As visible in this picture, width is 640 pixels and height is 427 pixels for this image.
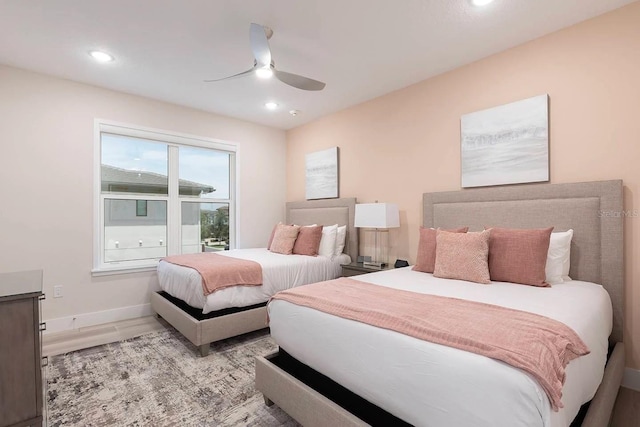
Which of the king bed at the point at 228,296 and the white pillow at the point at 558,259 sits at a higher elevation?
the white pillow at the point at 558,259

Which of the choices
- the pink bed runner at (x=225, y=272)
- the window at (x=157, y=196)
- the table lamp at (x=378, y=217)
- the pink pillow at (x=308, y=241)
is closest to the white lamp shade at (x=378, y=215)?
the table lamp at (x=378, y=217)

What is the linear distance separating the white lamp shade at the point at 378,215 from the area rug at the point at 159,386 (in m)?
1.66

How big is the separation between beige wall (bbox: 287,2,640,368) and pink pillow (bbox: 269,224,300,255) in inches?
39.8

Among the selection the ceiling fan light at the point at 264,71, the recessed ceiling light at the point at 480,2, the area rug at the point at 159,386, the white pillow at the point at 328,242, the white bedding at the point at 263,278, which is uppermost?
the recessed ceiling light at the point at 480,2

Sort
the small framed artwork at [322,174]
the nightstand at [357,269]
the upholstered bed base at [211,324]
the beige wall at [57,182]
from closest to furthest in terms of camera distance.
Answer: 1. the upholstered bed base at [211,324]
2. the beige wall at [57,182]
3. the nightstand at [357,269]
4. the small framed artwork at [322,174]

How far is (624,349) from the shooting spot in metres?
2.22

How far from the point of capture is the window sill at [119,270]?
3582 millimetres

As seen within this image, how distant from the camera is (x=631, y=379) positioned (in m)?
2.21

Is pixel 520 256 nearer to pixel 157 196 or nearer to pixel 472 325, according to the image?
pixel 472 325

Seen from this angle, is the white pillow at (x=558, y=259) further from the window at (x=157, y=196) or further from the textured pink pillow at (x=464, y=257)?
the window at (x=157, y=196)

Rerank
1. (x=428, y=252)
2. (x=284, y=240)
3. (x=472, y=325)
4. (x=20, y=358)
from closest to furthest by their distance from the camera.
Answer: (x=472, y=325) < (x=20, y=358) < (x=428, y=252) < (x=284, y=240)

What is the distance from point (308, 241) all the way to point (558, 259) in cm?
257

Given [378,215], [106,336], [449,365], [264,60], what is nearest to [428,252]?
[378,215]

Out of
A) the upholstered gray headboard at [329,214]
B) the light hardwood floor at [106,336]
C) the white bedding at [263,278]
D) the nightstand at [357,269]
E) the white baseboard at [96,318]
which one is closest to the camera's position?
the light hardwood floor at [106,336]
